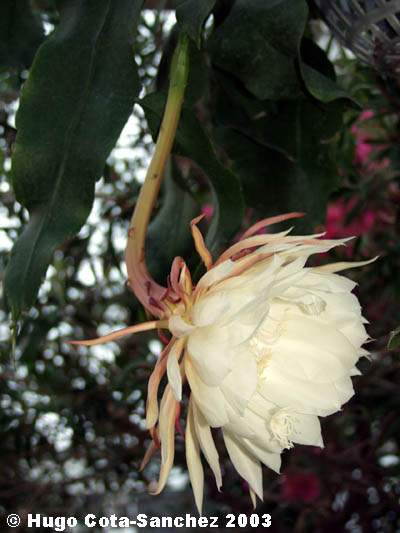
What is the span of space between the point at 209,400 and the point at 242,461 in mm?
78

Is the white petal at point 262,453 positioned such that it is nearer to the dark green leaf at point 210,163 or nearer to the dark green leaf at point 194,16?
the dark green leaf at point 210,163

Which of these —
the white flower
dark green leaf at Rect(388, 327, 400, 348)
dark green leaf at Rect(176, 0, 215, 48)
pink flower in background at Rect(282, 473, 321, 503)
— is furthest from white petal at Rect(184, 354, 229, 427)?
pink flower in background at Rect(282, 473, 321, 503)

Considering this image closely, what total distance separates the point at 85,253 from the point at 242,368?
0.79 metres

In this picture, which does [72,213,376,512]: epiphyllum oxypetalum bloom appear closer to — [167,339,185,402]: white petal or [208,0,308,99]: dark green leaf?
[167,339,185,402]: white petal

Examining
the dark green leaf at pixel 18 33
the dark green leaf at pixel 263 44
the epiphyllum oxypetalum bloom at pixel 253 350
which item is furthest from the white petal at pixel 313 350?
the dark green leaf at pixel 18 33

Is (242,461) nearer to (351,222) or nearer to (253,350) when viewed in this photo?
(253,350)

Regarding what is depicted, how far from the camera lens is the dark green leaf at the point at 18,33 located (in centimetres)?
57

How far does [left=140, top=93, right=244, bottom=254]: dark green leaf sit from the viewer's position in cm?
40

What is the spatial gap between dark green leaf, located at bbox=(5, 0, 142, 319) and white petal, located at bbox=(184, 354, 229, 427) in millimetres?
130

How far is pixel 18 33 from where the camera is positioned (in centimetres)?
58

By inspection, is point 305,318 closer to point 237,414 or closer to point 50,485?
point 237,414

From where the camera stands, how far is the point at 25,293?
35 centimetres

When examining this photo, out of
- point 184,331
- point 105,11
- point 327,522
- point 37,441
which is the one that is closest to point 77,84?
point 105,11

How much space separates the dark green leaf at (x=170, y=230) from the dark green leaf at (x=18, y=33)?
0.22 meters
